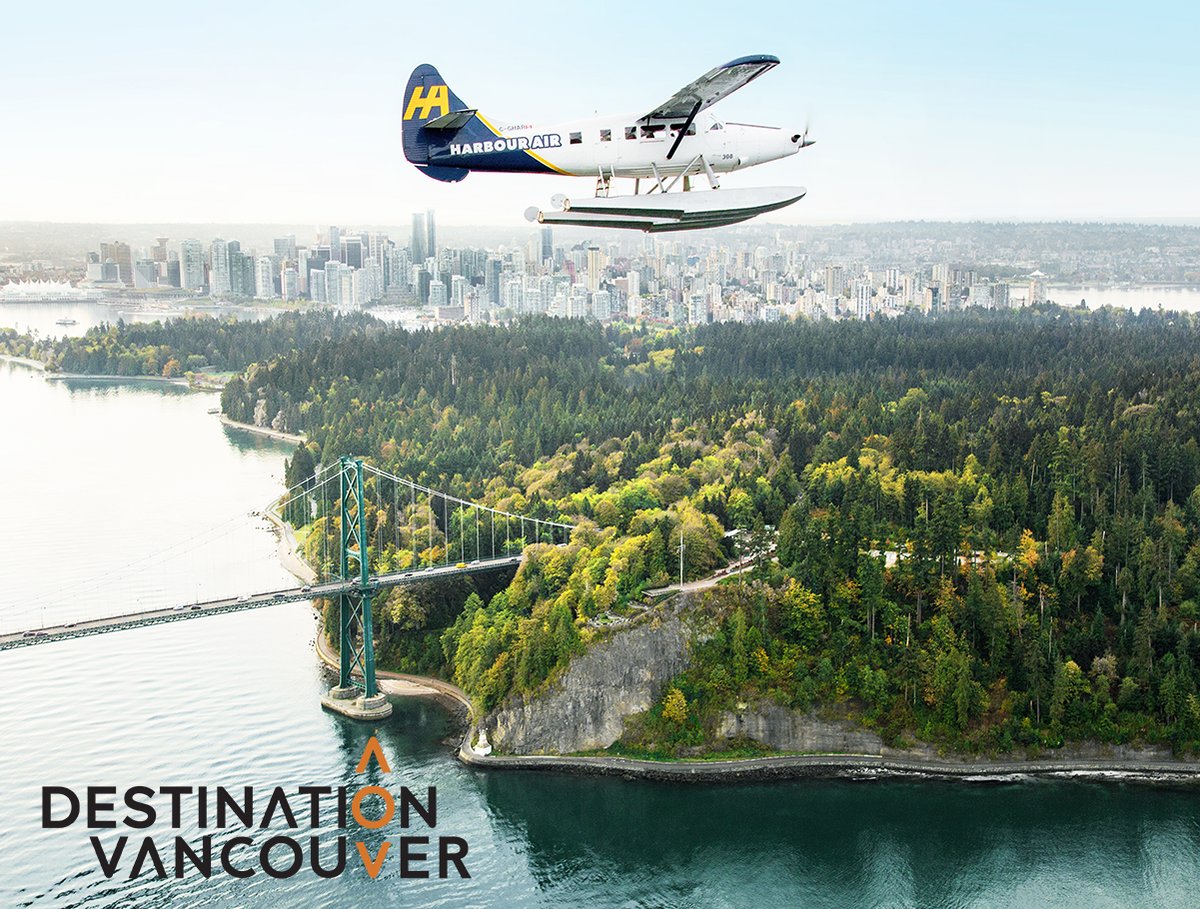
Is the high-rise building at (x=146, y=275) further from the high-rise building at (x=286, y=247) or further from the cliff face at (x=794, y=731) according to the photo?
the cliff face at (x=794, y=731)

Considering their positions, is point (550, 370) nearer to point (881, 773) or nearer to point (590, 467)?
point (590, 467)

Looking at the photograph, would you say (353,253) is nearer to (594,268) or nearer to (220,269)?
(220,269)

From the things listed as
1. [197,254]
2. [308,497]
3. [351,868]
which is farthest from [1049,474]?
[197,254]

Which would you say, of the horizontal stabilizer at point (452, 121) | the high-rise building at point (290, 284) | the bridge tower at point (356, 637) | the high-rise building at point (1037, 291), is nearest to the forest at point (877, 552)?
the bridge tower at point (356, 637)

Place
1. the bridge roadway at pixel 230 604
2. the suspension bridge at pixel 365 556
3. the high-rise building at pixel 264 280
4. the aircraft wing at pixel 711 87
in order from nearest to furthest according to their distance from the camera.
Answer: the aircraft wing at pixel 711 87 < the bridge roadway at pixel 230 604 < the suspension bridge at pixel 365 556 < the high-rise building at pixel 264 280

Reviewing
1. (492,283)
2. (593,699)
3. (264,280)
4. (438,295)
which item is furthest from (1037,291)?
(593,699)

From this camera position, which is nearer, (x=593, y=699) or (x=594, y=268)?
(x=593, y=699)
